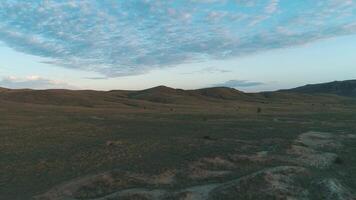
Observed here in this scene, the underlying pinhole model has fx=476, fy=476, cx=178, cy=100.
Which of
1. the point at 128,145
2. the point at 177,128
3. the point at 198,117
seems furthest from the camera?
the point at 198,117

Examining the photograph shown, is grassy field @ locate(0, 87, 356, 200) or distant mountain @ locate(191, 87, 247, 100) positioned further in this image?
distant mountain @ locate(191, 87, 247, 100)

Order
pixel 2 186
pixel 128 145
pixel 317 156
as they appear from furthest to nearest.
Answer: pixel 128 145 < pixel 317 156 < pixel 2 186

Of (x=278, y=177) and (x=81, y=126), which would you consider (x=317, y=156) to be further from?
(x=81, y=126)

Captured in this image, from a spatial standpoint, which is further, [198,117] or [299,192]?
[198,117]

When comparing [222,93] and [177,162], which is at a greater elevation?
[222,93]

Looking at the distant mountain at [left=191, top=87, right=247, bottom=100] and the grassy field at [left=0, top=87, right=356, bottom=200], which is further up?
the distant mountain at [left=191, top=87, right=247, bottom=100]

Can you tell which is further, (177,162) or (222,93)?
(222,93)

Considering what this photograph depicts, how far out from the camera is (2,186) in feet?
83.9

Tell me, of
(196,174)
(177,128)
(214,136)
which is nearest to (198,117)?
(177,128)

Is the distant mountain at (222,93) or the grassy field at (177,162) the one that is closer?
the grassy field at (177,162)

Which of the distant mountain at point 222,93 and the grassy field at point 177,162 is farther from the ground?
the distant mountain at point 222,93

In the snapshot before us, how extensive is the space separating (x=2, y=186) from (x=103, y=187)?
5771 millimetres

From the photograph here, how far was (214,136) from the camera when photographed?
43.6 m

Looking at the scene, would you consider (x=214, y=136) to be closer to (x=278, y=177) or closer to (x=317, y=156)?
(x=317, y=156)
